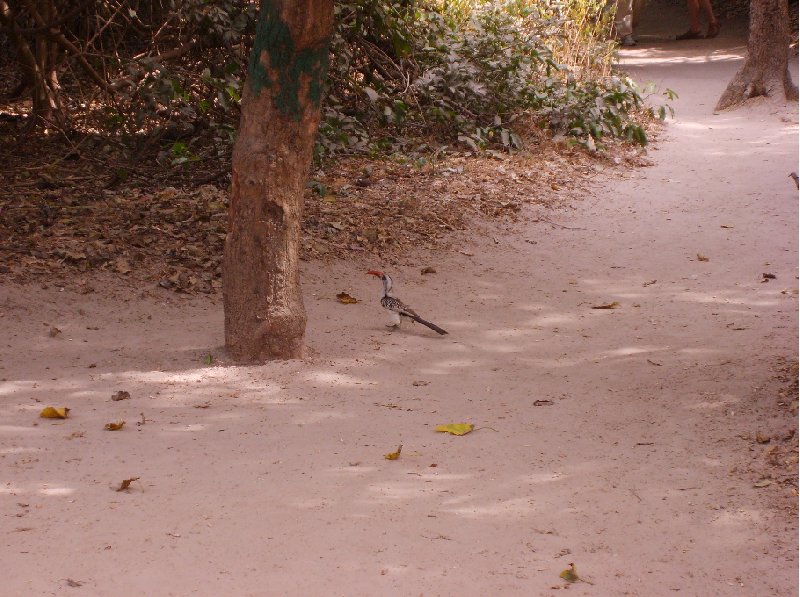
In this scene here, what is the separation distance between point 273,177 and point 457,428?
1719 mm

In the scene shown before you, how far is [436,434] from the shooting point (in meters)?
4.58

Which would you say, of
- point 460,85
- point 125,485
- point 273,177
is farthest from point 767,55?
point 125,485

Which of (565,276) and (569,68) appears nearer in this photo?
(565,276)

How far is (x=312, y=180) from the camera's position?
351 inches

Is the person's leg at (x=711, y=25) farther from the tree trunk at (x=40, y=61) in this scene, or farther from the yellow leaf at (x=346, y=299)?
the yellow leaf at (x=346, y=299)

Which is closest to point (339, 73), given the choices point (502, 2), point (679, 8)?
point (502, 2)

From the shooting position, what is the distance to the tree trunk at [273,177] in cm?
493

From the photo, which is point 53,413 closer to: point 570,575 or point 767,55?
point 570,575

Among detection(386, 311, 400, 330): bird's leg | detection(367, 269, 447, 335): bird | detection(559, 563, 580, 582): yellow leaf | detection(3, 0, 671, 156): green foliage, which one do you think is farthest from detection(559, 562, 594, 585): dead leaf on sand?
detection(3, 0, 671, 156): green foliage

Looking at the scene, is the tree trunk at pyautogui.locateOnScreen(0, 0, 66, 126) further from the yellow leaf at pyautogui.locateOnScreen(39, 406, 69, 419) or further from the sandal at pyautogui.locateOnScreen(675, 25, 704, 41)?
the sandal at pyautogui.locateOnScreen(675, 25, 704, 41)

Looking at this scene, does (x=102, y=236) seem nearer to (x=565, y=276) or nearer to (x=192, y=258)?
(x=192, y=258)

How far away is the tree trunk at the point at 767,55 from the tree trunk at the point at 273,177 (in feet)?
28.7

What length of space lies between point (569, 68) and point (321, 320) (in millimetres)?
6706

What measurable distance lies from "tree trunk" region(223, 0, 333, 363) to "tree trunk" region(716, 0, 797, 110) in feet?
28.7
